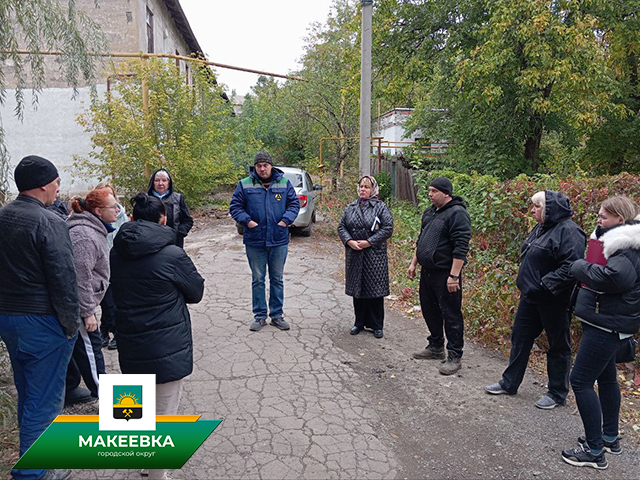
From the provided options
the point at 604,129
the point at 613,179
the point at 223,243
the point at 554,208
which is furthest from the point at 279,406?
the point at 604,129

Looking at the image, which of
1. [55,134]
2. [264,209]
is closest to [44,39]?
[264,209]

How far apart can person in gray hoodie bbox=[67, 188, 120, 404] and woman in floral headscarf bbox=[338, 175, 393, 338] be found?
2614mm

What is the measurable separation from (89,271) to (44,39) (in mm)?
2532

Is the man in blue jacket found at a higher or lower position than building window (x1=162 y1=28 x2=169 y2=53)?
lower

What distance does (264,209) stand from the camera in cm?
569

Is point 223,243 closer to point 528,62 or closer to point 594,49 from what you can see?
point 528,62

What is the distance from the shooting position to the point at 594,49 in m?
10.4

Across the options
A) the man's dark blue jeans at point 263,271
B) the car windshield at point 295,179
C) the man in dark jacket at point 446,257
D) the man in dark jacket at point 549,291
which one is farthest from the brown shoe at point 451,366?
the car windshield at point 295,179

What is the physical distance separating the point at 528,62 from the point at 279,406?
9973 mm

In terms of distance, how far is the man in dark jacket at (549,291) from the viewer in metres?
3.83

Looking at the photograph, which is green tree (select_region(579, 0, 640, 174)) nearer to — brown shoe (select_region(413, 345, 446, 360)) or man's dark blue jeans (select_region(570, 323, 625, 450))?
brown shoe (select_region(413, 345, 446, 360))

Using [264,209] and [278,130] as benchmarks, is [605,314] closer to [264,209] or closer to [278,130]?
[264,209]

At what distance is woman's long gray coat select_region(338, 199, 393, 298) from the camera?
5590 mm

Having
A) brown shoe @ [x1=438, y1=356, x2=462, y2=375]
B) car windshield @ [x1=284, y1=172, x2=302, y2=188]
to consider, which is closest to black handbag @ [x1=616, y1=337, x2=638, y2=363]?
brown shoe @ [x1=438, y1=356, x2=462, y2=375]
